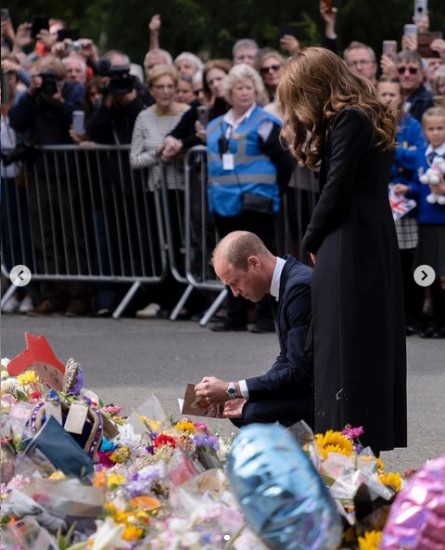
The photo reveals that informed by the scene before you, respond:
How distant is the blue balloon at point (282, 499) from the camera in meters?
3.06

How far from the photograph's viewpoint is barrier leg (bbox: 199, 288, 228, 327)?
11000 millimetres

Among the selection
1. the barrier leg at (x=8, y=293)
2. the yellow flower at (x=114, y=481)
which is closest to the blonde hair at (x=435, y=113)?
the barrier leg at (x=8, y=293)

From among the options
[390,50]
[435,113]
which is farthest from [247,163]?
[390,50]

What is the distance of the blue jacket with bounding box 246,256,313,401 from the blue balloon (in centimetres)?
226

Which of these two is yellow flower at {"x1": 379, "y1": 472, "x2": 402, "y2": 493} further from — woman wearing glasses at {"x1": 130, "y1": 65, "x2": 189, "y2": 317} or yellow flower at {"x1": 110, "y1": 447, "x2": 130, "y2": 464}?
woman wearing glasses at {"x1": 130, "y1": 65, "x2": 189, "y2": 317}

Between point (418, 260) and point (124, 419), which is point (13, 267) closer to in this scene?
point (418, 260)

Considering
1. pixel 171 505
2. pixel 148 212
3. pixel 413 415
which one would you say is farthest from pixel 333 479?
pixel 148 212

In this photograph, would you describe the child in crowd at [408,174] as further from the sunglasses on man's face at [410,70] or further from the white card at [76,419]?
the white card at [76,419]

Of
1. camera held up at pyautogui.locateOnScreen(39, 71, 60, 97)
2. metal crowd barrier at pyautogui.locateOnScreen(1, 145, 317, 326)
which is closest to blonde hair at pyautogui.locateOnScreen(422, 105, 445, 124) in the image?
metal crowd barrier at pyautogui.locateOnScreen(1, 145, 317, 326)

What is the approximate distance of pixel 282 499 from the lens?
3.05 m

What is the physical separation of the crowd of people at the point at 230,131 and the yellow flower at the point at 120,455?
5.52 meters

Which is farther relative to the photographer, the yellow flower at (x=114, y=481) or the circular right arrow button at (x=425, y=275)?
the circular right arrow button at (x=425, y=275)

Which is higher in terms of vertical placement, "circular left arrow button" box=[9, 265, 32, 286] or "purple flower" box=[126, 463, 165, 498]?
"purple flower" box=[126, 463, 165, 498]

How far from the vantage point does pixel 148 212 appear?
38.0 ft
